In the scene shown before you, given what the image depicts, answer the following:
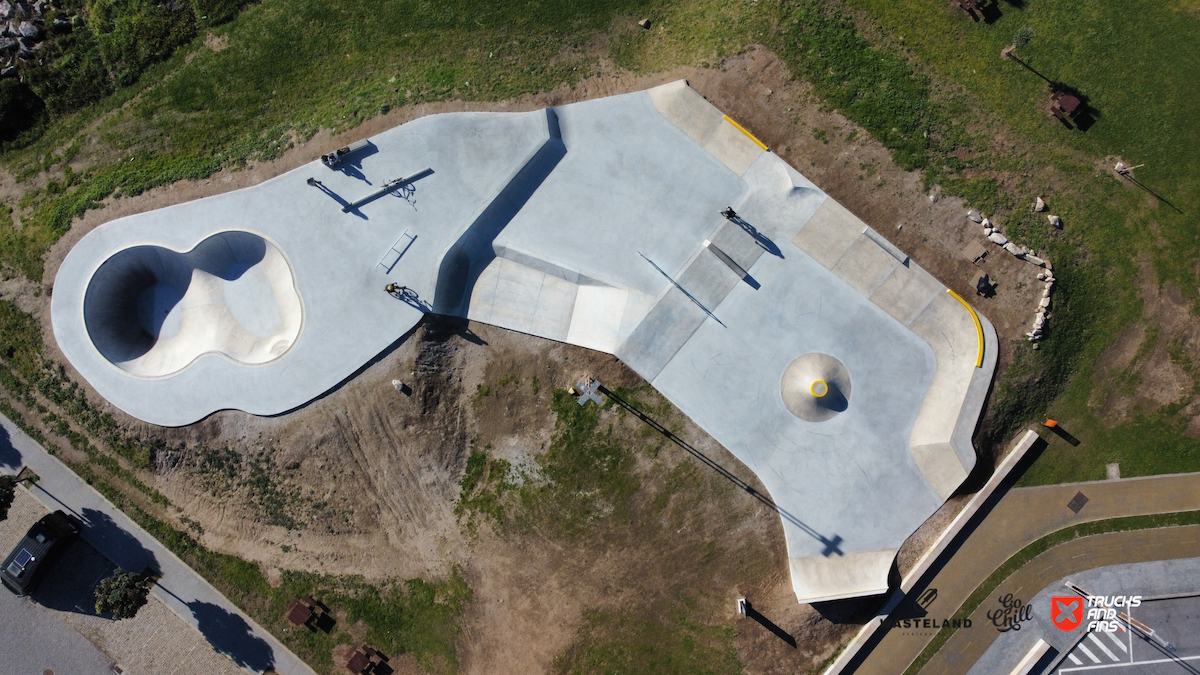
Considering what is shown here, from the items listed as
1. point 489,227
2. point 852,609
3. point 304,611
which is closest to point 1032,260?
point 852,609

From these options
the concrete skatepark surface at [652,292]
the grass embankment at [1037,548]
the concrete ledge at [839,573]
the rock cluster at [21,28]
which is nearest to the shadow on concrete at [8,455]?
the concrete skatepark surface at [652,292]

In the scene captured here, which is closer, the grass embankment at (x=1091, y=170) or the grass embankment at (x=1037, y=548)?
the grass embankment at (x=1037, y=548)

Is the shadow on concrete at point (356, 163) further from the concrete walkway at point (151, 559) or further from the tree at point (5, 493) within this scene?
the tree at point (5, 493)

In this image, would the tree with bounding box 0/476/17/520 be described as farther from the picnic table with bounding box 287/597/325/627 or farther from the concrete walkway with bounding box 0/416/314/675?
the picnic table with bounding box 287/597/325/627

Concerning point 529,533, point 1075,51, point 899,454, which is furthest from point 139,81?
point 1075,51

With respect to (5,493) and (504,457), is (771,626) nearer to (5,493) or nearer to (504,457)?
(504,457)

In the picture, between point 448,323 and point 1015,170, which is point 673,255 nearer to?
point 448,323
